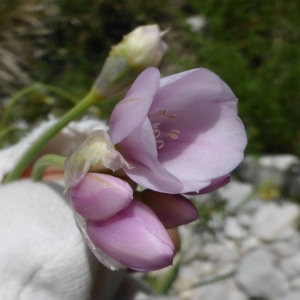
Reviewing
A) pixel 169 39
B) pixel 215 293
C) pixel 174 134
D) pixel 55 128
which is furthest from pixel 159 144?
pixel 169 39

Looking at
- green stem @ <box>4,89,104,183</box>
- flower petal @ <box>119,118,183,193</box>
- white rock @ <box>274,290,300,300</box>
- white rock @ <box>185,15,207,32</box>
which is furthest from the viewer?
white rock @ <box>185,15,207,32</box>

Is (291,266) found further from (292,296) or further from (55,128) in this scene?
(55,128)

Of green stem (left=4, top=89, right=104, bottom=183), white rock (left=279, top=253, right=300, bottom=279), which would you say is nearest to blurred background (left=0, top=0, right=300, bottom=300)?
white rock (left=279, top=253, right=300, bottom=279)

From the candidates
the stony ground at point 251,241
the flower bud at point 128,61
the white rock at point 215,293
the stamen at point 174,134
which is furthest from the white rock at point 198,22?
the stamen at point 174,134

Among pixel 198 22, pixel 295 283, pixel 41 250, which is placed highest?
pixel 41 250

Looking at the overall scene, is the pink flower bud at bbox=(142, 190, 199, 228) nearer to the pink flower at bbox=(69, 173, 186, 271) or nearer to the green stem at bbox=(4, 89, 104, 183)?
the pink flower at bbox=(69, 173, 186, 271)

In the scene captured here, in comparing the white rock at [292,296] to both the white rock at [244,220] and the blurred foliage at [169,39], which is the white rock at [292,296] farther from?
the blurred foliage at [169,39]
